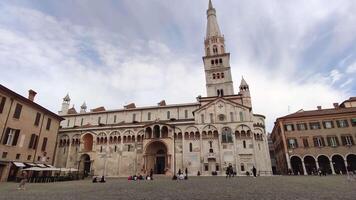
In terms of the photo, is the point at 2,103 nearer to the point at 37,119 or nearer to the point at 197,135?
the point at 37,119

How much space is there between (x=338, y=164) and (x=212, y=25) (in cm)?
4063

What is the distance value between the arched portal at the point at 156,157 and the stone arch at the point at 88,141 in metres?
13.9

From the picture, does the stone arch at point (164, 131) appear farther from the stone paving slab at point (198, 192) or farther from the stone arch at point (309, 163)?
the stone arch at point (309, 163)

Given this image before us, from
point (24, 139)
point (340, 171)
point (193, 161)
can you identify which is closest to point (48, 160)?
point (24, 139)

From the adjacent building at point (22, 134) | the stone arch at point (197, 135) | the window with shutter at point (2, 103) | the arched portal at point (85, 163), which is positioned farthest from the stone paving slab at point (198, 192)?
the arched portal at point (85, 163)

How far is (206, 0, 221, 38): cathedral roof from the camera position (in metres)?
50.6

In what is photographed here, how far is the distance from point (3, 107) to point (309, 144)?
4794 centimetres

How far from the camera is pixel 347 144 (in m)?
33.8

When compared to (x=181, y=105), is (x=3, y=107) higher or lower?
lower

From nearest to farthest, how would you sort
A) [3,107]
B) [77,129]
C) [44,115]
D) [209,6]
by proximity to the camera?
[3,107], [44,115], [77,129], [209,6]

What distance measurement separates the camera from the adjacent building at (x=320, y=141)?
34062mm

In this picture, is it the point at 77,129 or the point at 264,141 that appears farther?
the point at 77,129

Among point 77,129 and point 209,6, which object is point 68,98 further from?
point 209,6

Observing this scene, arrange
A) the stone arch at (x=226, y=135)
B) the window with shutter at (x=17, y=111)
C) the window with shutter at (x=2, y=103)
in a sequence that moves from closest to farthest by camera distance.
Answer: the window with shutter at (x=2, y=103) → the window with shutter at (x=17, y=111) → the stone arch at (x=226, y=135)
